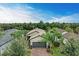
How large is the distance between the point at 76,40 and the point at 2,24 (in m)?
0.80

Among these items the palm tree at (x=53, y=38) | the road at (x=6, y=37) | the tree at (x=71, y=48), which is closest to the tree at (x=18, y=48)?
the road at (x=6, y=37)

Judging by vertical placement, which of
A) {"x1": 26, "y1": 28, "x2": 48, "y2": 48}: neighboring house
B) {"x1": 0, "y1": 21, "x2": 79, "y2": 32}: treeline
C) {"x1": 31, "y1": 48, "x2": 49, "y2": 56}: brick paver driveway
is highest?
{"x1": 0, "y1": 21, "x2": 79, "y2": 32}: treeline

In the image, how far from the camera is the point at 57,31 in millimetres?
1979

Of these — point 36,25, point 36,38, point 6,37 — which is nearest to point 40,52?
point 36,38

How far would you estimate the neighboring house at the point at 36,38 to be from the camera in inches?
77.9

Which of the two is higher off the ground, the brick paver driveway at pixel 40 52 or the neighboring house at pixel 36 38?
the neighboring house at pixel 36 38

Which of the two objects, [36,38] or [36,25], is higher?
[36,25]

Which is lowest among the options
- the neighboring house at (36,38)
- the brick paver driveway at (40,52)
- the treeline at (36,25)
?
the brick paver driveway at (40,52)

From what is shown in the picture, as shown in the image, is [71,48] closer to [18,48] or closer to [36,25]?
[36,25]

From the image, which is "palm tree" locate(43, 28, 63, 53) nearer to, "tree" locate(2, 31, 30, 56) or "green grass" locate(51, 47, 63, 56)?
"green grass" locate(51, 47, 63, 56)

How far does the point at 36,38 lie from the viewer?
199cm

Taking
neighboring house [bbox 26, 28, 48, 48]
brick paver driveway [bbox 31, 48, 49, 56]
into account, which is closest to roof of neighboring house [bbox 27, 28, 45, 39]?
neighboring house [bbox 26, 28, 48, 48]

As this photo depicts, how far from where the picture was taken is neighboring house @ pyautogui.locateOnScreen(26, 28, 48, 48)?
198cm

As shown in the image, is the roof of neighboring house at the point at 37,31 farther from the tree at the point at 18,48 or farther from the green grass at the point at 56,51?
the green grass at the point at 56,51
